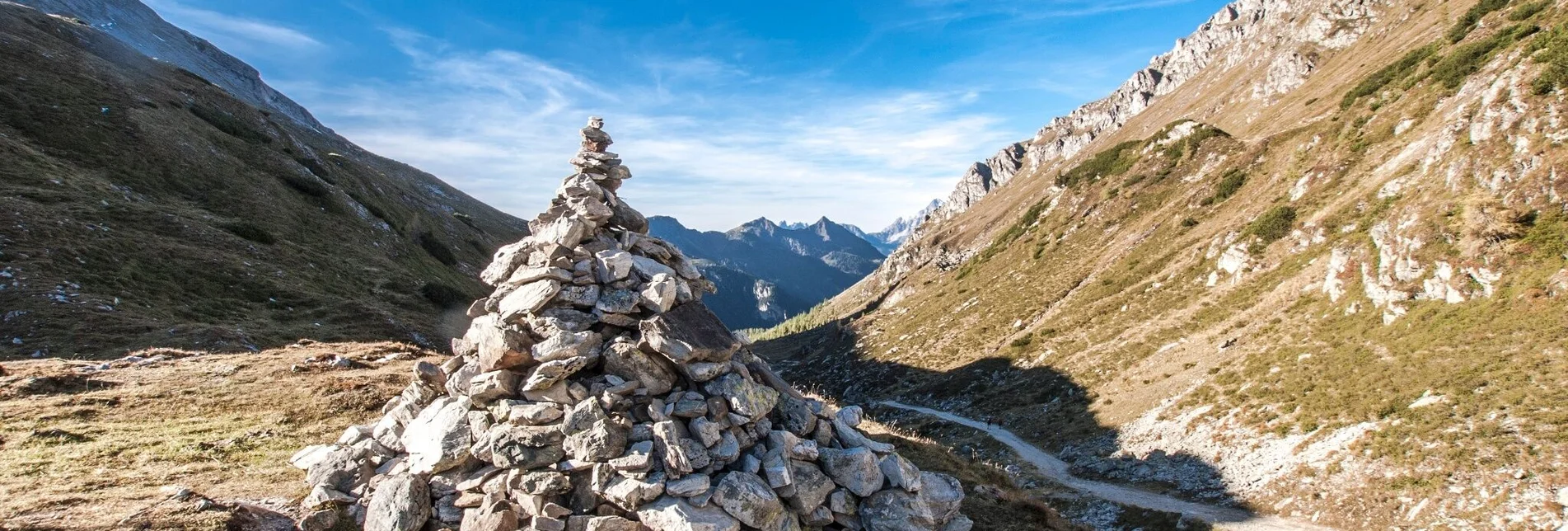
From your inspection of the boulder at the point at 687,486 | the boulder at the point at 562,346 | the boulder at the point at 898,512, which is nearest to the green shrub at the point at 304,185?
the boulder at the point at 562,346

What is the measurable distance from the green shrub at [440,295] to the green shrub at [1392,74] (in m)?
116

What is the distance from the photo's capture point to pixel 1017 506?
22.2 m

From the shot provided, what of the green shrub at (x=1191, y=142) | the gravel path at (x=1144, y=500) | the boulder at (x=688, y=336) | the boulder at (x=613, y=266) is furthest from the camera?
the green shrub at (x=1191, y=142)

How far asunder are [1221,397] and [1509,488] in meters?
19.4

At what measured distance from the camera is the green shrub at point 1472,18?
255 ft

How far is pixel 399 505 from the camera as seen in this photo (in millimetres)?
13773

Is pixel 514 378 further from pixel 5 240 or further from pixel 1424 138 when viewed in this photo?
pixel 1424 138

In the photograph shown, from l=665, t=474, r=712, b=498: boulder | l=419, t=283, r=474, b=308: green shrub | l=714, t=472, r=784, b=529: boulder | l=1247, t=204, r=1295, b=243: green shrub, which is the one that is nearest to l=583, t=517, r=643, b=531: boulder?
l=665, t=474, r=712, b=498: boulder

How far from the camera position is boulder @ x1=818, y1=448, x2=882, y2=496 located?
16422 mm

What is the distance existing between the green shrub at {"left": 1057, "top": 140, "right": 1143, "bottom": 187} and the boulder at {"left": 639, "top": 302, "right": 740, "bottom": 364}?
128m

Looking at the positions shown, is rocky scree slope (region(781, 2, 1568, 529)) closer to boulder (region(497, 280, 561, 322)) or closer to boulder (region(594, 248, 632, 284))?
boulder (region(594, 248, 632, 284))

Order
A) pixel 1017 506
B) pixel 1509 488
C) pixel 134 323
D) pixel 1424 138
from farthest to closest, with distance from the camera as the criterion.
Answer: pixel 1424 138
pixel 134 323
pixel 1509 488
pixel 1017 506

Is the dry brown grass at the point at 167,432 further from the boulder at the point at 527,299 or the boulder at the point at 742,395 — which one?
the boulder at the point at 742,395

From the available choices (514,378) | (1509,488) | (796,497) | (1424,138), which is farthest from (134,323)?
(1424,138)
